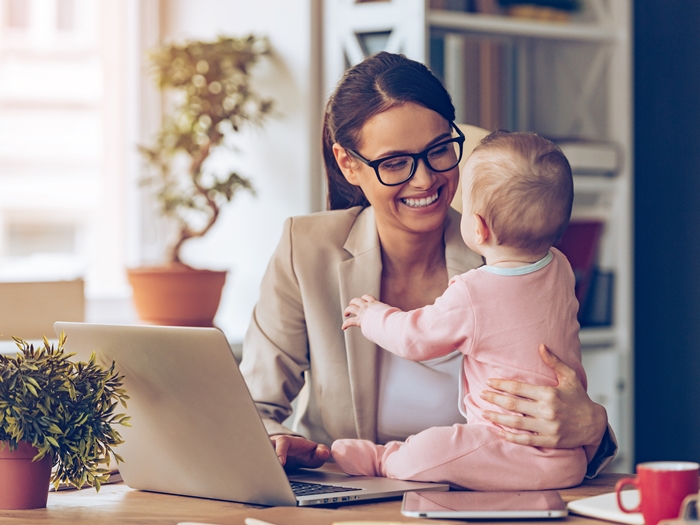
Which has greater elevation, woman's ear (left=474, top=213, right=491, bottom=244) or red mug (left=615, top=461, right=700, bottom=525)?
woman's ear (left=474, top=213, right=491, bottom=244)

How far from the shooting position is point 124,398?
118 cm

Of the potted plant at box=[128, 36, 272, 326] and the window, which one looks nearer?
the potted plant at box=[128, 36, 272, 326]

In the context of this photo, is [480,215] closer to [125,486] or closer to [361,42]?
[125,486]

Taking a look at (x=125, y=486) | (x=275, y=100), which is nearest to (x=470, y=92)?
(x=275, y=100)

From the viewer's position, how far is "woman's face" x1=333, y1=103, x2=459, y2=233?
1.50 meters

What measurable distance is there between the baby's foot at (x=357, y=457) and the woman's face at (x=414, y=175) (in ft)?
1.37

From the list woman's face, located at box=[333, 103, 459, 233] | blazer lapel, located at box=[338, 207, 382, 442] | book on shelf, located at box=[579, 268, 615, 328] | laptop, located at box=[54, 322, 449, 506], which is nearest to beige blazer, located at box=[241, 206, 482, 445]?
blazer lapel, located at box=[338, 207, 382, 442]

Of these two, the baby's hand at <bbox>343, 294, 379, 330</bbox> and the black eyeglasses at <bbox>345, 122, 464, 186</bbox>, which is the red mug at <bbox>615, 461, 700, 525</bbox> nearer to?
the baby's hand at <bbox>343, 294, 379, 330</bbox>

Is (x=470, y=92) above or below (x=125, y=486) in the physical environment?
above

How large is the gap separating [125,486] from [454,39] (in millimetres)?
1779

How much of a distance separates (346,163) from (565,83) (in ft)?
5.16

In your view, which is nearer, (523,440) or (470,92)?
(523,440)

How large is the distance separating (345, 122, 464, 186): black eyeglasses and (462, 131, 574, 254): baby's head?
9.0 inches

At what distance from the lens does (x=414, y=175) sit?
1499 millimetres
